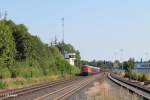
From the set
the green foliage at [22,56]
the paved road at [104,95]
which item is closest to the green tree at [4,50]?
the green foliage at [22,56]

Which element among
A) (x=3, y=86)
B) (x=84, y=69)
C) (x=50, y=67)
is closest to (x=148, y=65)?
(x=84, y=69)

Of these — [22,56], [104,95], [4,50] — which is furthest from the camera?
[22,56]

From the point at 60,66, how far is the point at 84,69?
389 inches

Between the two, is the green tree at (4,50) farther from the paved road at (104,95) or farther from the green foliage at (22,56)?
the paved road at (104,95)

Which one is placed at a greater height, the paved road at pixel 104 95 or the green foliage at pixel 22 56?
the green foliage at pixel 22 56

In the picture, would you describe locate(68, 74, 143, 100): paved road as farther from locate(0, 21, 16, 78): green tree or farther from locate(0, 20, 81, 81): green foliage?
locate(0, 20, 81, 81): green foliage

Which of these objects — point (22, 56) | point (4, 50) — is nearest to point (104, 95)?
point (4, 50)

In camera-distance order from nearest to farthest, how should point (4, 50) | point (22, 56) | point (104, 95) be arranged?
point (104, 95), point (4, 50), point (22, 56)

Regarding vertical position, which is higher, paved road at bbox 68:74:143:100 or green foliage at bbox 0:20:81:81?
green foliage at bbox 0:20:81:81

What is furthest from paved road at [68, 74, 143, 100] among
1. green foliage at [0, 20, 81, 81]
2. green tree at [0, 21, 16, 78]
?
green foliage at [0, 20, 81, 81]

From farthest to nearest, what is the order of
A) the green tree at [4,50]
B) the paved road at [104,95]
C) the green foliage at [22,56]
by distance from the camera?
the green foliage at [22,56] → the green tree at [4,50] → the paved road at [104,95]

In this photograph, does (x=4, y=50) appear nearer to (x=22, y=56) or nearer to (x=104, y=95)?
(x=22, y=56)

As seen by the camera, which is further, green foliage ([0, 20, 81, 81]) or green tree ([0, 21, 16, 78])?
green foliage ([0, 20, 81, 81])

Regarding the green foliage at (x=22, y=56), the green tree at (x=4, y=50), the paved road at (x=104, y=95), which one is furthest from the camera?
the green foliage at (x=22, y=56)
